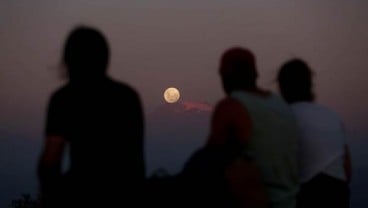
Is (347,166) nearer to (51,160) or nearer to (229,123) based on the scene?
(229,123)

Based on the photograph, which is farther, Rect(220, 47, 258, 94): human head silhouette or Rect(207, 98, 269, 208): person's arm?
Rect(220, 47, 258, 94): human head silhouette

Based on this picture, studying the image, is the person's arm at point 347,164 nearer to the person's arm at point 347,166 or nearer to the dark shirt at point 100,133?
the person's arm at point 347,166

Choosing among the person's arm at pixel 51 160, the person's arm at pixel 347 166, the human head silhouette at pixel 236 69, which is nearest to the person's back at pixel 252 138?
the human head silhouette at pixel 236 69

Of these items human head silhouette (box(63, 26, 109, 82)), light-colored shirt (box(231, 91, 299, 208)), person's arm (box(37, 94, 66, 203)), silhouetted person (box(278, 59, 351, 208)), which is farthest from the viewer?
silhouetted person (box(278, 59, 351, 208))

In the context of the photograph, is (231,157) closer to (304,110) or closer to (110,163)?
(110,163)

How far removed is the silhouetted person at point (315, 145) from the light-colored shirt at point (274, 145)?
38cm

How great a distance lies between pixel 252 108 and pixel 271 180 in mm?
395

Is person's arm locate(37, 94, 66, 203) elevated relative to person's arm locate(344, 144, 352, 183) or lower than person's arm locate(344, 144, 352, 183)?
elevated

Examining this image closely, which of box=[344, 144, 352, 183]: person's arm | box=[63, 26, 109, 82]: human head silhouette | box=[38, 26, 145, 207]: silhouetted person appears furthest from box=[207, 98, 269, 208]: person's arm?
box=[344, 144, 352, 183]: person's arm

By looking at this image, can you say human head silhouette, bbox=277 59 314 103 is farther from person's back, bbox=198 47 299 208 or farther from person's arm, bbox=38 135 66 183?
person's arm, bbox=38 135 66 183

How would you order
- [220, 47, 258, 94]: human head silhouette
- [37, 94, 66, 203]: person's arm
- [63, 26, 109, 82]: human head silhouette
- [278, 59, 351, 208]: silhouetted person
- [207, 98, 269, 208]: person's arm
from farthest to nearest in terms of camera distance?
1. [278, 59, 351, 208]: silhouetted person
2. [220, 47, 258, 94]: human head silhouette
3. [207, 98, 269, 208]: person's arm
4. [63, 26, 109, 82]: human head silhouette
5. [37, 94, 66, 203]: person's arm

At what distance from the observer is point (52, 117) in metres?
3.65

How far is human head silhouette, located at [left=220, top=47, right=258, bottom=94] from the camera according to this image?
13.4 feet

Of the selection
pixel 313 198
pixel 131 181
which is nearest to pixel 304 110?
pixel 313 198
